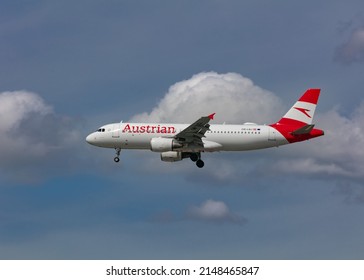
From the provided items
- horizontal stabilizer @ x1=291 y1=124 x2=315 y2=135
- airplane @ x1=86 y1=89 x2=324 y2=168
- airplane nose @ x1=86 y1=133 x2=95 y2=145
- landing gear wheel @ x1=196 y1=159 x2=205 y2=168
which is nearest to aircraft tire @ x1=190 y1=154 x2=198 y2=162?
airplane @ x1=86 y1=89 x2=324 y2=168

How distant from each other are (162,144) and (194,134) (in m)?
4.15

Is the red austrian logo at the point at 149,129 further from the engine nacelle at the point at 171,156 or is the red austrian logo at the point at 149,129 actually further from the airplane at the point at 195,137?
the engine nacelle at the point at 171,156

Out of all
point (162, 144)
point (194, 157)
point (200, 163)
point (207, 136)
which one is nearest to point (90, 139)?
point (162, 144)

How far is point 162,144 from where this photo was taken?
100m

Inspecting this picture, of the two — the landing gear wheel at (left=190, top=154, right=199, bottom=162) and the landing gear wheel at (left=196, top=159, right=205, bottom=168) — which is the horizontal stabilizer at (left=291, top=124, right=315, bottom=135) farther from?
the landing gear wheel at (left=190, top=154, right=199, bottom=162)

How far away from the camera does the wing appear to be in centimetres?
9919

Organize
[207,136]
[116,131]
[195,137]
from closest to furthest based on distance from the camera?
[195,137], [116,131], [207,136]

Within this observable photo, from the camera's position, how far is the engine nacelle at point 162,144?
10050 centimetres

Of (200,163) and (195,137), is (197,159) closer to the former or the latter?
(200,163)

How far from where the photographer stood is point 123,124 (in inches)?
4099

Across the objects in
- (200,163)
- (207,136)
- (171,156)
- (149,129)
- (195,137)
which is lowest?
(200,163)

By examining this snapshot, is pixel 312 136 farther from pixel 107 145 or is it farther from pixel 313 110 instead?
pixel 107 145

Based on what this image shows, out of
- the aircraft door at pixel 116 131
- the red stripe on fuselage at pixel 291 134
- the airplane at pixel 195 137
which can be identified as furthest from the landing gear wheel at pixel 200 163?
the aircraft door at pixel 116 131
